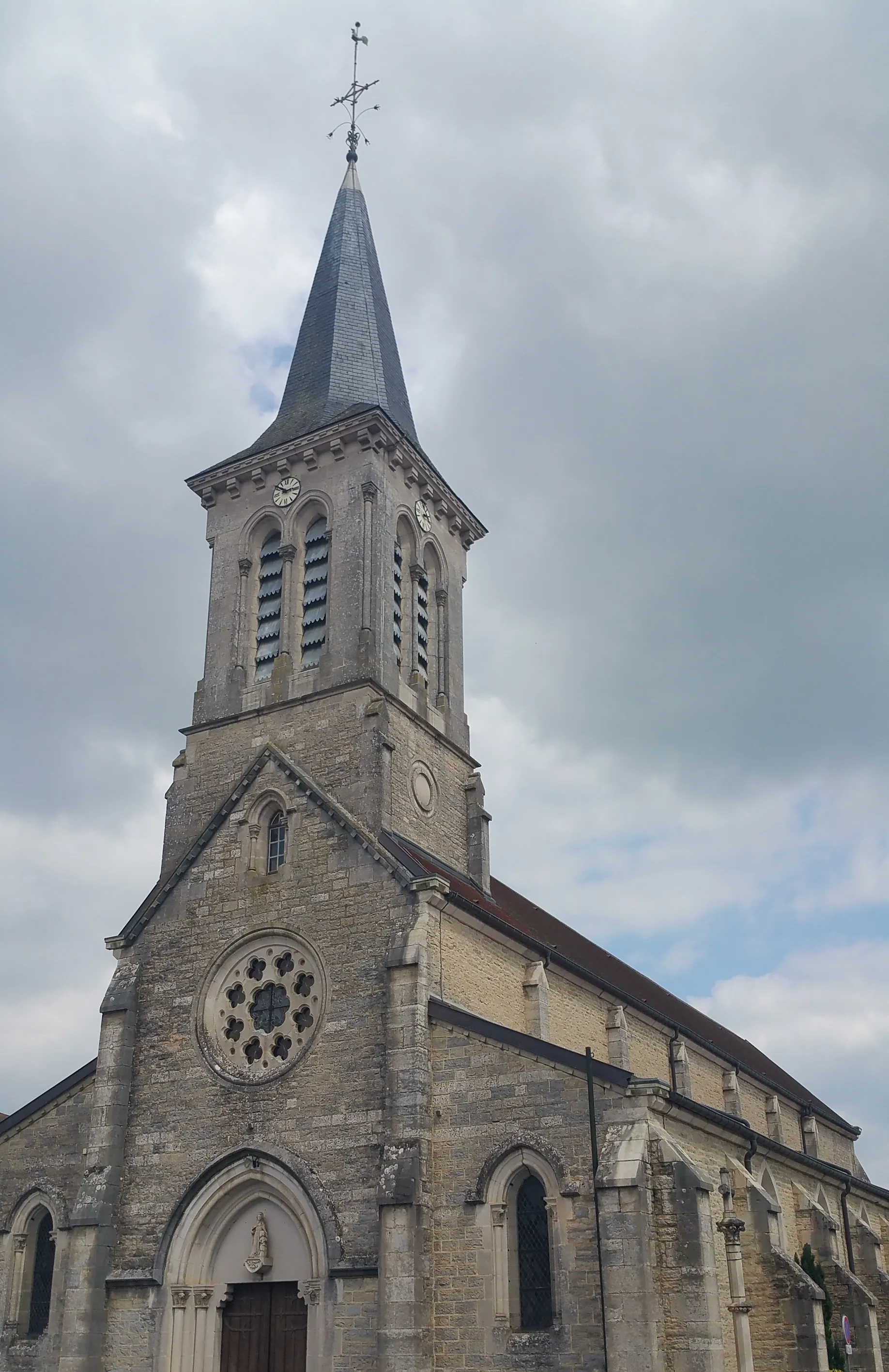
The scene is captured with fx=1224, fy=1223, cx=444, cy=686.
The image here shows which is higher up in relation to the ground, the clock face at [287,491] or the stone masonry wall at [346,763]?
the clock face at [287,491]

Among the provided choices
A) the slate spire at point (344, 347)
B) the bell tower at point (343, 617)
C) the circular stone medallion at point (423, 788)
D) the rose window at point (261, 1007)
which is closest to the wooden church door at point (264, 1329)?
the rose window at point (261, 1007)

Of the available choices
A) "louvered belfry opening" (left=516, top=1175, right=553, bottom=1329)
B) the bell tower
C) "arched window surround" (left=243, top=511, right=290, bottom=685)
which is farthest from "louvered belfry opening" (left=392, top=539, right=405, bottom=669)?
"louvered belfry opening" (left=516, top=1175, right=553, bottom=1329)

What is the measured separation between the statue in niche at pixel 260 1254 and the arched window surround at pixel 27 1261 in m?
3.96

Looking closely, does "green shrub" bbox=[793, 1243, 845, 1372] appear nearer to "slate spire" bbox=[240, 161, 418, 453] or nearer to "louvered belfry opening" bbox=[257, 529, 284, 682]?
"louvered belfry opening" bbox=[257, 529, 284, 682]

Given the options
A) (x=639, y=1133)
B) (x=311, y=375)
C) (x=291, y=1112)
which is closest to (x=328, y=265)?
(x=311, y=375)

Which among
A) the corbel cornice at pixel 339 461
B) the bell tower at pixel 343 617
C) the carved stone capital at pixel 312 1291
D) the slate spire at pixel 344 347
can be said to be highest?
the slate spire at pixel 344 347

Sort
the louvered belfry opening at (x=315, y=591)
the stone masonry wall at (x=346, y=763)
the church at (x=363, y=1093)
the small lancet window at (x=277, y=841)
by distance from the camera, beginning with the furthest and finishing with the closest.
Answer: the louvered belfry opening at (x=315, y=591), the stone masonry wall at (x=346, y=763), the small lancet window at (x=277, y=841), the church at (x=363, y=1093)

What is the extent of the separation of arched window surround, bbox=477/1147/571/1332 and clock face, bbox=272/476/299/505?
583 inches

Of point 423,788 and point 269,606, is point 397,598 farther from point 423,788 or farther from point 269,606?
point 423,788

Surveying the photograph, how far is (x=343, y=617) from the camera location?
24.8 m

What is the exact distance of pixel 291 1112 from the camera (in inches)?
775

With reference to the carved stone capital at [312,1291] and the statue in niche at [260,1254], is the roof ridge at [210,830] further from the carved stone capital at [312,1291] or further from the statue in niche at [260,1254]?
the carved stone capital at [312,1291]

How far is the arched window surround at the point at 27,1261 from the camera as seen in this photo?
69.7ft

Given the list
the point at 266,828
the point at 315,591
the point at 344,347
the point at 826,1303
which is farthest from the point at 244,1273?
the point at 344,347
